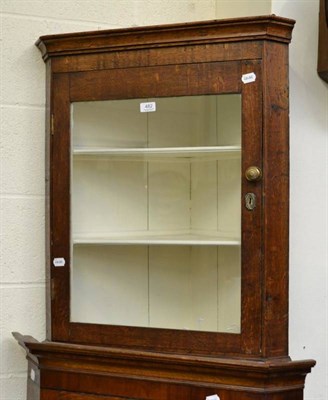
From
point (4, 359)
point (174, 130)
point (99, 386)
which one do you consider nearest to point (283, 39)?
point (174, 130)

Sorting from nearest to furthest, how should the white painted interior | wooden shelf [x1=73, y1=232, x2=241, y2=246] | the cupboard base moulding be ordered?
the cupboard base moulding, wooden shelf [x1=73, y1=232, x2=241, y2=246], the white painted interior

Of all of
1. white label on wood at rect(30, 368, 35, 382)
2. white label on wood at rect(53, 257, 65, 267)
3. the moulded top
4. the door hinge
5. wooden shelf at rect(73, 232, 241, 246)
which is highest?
the moulded top

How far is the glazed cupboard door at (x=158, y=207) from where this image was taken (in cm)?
181

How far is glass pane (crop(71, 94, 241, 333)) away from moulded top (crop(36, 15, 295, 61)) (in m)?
0.16

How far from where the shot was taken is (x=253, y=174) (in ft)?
5.82

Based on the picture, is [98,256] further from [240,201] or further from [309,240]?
[309,240]

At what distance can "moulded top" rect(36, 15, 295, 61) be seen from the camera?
1784 millimetres

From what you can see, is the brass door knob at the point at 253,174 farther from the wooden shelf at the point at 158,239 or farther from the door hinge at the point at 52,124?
the door hinge at the point at 52,124

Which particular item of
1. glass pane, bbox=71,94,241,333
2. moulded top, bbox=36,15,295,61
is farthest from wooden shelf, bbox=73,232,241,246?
moulded top, bbox=36,15,295,61

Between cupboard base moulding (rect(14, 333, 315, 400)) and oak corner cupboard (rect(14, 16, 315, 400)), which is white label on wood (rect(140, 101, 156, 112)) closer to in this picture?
oak corner cupboard (rect(14, 16, 315, 400))

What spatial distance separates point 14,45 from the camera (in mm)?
2115

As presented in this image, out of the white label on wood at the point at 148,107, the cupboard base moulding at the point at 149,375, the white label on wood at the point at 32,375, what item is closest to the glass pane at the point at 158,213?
the white label on wood at the point at 148,107

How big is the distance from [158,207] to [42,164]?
424 mm

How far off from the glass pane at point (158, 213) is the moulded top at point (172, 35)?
157 millimetres
